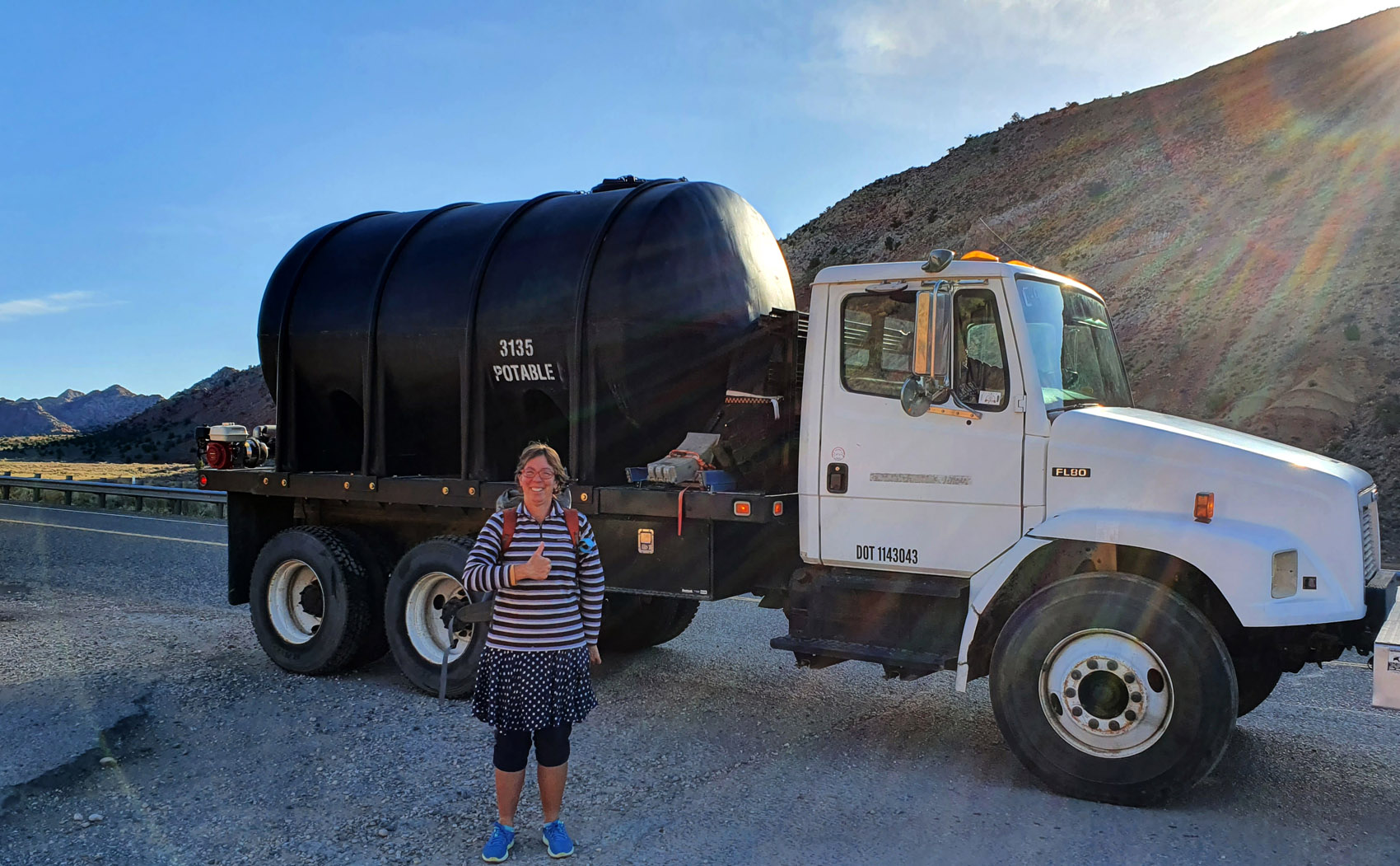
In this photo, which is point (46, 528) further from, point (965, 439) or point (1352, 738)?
point (1352, 738)

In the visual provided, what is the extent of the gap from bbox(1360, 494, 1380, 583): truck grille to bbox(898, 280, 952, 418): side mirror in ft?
6.89

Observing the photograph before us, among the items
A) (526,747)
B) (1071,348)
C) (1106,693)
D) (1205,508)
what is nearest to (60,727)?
(526,747)

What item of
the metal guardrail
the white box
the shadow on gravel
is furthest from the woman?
the metal guardrail

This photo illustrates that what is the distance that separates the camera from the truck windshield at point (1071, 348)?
5539 mm

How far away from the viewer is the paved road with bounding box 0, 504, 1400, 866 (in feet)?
14.8

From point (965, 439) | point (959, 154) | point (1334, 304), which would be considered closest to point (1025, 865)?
point (965, 439)

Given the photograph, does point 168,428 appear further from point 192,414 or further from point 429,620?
point 429,620

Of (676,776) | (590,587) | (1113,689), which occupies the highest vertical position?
(590,587)

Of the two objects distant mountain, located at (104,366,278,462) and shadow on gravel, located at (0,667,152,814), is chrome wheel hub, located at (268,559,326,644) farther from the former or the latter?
distant mountain, located at (104,366,278,462)

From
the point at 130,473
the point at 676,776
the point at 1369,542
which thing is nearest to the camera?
the point at 1369,542

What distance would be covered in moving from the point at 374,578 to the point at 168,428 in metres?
103

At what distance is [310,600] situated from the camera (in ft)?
25.8

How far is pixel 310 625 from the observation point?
788 cm

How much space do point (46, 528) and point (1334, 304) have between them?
2792cm
